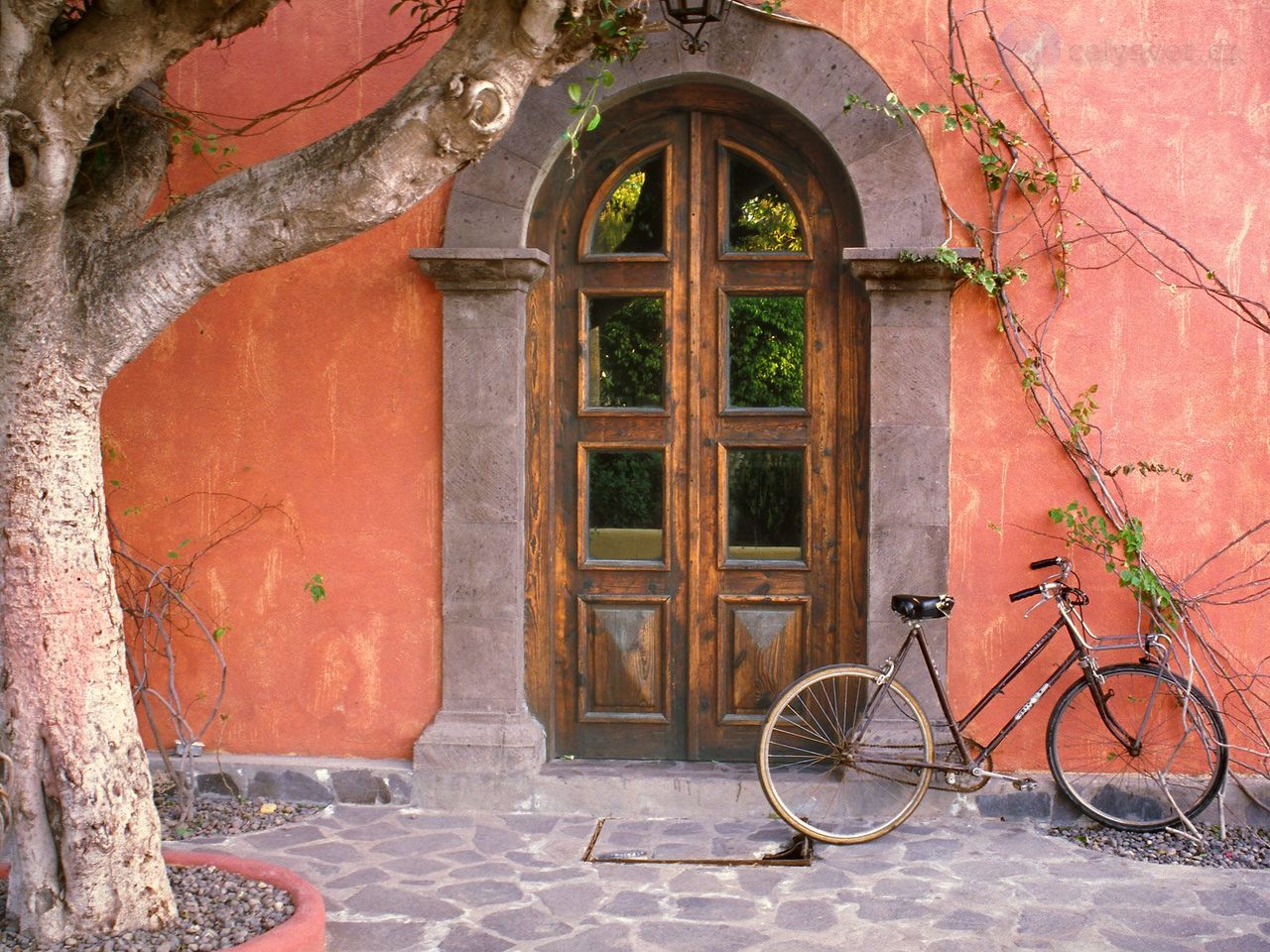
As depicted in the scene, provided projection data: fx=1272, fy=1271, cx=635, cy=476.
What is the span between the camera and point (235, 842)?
16.7 ft

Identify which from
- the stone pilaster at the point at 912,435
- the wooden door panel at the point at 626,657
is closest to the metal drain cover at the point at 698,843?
the wooden door panel at the point at 626,657

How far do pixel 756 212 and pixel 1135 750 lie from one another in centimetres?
281

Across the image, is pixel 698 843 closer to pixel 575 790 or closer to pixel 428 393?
pixel 575 790

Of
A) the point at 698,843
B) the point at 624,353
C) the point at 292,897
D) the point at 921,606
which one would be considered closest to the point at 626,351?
the point at 624,353

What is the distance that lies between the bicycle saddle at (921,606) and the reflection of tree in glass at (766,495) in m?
0.72

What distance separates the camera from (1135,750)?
522 cm

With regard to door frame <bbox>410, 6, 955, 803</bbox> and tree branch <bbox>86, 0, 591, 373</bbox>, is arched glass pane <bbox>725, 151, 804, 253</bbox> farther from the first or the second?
tree branch <bbox>86, 0, 591, 373</bbox>

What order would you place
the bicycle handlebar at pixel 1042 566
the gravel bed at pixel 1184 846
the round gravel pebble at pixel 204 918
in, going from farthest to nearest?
the bicycle handlebar at pixel 1042 566 < the gravel bed at pixel 1184 846 < the round gravel pebble at pixel 204 918

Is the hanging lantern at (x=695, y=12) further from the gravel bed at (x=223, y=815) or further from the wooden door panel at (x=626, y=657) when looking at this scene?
the gravel bed at (x=223, y=815)

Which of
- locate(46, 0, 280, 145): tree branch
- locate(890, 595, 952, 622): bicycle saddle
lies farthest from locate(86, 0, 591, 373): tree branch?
locate(890, 595, 952, 622): bicycle saddle

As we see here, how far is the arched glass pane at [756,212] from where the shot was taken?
571cm

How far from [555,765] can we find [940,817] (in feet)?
5.50

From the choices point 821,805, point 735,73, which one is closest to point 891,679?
point 821,805

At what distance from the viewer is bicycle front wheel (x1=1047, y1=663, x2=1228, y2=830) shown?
5.18 metres
